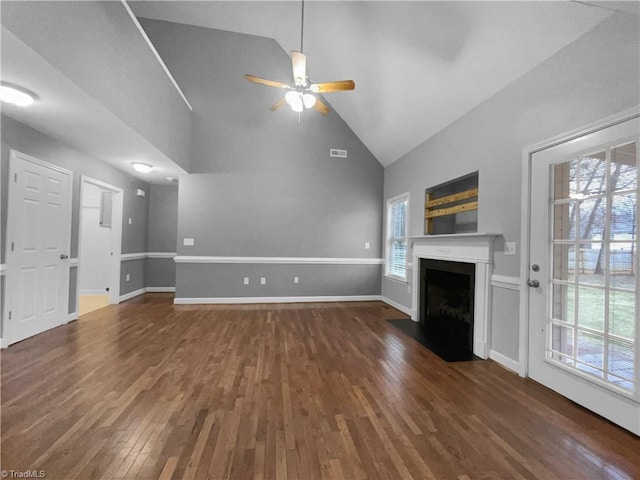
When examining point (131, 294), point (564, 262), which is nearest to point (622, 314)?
point (564, 262)

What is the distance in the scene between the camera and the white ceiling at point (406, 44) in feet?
7.38

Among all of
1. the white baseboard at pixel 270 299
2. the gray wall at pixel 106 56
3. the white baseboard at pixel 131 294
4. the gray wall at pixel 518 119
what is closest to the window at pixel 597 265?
the gray wall at pixel 518 119

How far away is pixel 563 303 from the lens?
2.22 meters

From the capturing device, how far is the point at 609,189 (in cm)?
189

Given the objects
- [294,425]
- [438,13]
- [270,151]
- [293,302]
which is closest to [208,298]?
[293,302]

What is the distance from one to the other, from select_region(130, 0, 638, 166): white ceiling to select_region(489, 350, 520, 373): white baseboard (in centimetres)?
275

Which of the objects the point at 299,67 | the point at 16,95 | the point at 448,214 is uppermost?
the point at 299,67

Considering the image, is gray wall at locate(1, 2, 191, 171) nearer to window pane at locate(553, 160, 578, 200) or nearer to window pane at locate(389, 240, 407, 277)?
window pane at locate(553, 160, 578, 200)

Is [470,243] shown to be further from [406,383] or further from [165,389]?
[165,389]

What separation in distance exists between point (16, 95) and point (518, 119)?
4.50 m

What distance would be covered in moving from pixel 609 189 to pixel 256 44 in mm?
5845

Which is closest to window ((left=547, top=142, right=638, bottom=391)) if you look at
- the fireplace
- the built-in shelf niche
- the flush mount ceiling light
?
the fireplace

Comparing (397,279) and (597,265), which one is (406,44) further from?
(397,279)

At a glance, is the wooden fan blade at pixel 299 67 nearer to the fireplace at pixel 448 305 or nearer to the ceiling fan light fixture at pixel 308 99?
the ceiling fan light fixture at pixel 308 99
